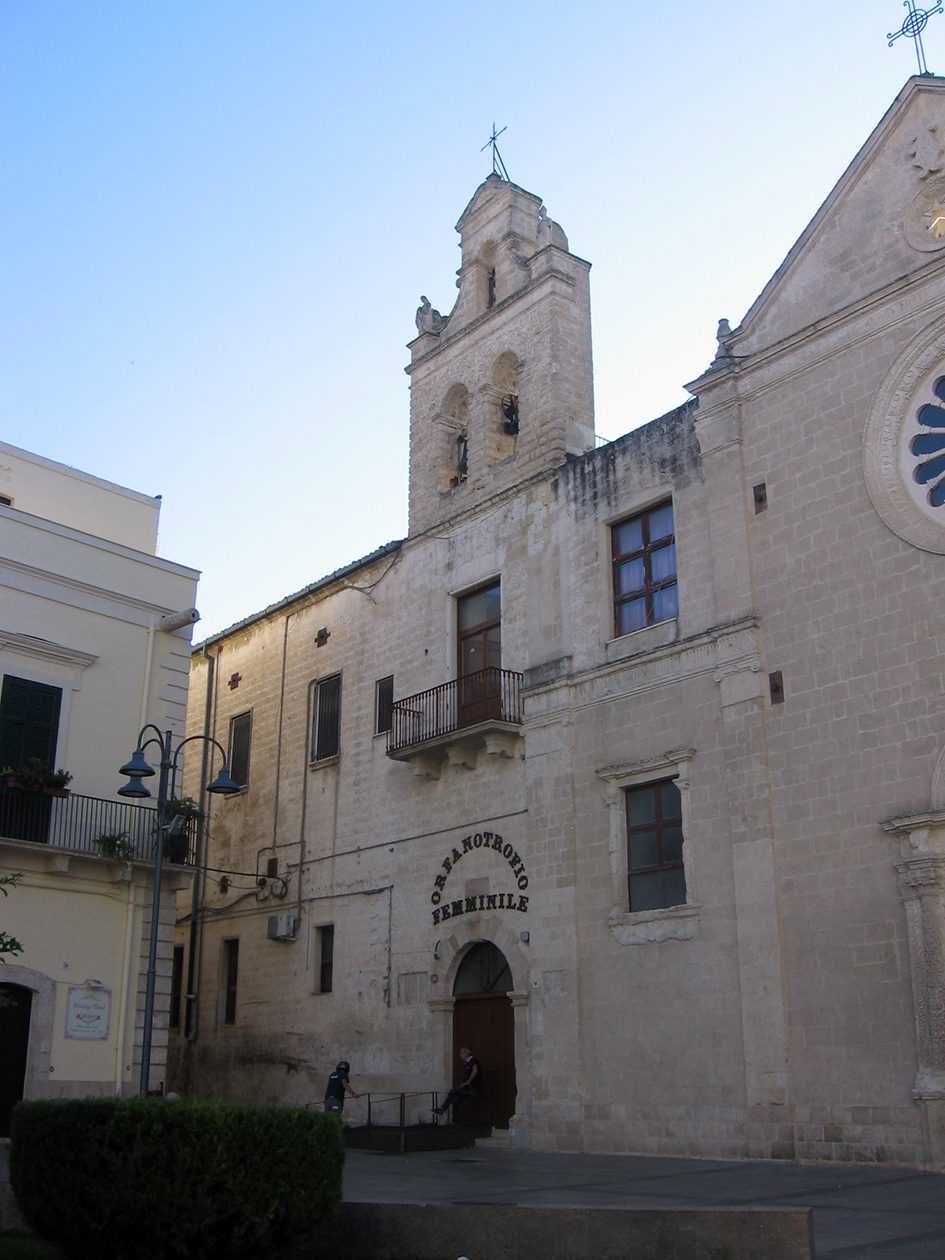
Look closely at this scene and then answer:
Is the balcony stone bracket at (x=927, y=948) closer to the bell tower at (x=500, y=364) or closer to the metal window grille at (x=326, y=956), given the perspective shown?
the bell tower at (x=500, y=364)

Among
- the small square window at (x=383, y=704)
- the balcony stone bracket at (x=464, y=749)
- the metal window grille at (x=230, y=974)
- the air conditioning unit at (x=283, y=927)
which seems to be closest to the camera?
the balcony stone bracket at (x=464, y=749)

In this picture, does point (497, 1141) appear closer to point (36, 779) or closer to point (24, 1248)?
point (36, 779)

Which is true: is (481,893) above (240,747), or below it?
below

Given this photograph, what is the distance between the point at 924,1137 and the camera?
42.3 ft

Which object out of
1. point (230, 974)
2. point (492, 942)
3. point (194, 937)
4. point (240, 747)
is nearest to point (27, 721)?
point (240, 747)

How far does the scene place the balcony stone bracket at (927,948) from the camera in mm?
12828

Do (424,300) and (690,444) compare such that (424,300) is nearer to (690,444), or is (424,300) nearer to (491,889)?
(690,444)

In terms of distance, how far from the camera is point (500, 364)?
2252 centimetres

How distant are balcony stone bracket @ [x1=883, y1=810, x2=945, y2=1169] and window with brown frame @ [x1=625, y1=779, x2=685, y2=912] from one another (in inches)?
133

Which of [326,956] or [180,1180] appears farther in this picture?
[326,956]

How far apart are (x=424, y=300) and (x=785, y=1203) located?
18550mm

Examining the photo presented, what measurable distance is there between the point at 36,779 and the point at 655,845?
884cm

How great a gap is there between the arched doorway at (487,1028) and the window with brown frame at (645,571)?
5.50 metres

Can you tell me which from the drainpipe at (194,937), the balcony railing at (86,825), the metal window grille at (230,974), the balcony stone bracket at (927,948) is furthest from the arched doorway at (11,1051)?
the balcony stone bracket at (927,948)
